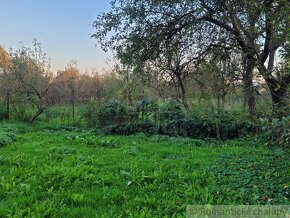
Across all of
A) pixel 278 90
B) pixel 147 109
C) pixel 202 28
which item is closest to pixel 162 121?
pixel 147 109

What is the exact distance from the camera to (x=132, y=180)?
14.7ft

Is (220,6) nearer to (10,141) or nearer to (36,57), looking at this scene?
(10,141)

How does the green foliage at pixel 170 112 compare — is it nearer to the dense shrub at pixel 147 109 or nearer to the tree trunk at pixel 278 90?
the dense shrub at pixel 147 109

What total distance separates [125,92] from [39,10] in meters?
5.80

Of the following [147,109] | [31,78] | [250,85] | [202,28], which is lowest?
[147,109]

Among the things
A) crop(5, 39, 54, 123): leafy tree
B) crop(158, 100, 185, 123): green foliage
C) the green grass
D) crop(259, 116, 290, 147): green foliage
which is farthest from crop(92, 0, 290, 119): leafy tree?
crop(5, 39, 54, 123): leafy tree

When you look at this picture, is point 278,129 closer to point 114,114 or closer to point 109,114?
point 114,114

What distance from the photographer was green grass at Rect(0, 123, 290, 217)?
139 inches

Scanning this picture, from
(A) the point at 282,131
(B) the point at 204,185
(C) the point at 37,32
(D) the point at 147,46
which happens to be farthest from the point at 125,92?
(A) the point at 282,131

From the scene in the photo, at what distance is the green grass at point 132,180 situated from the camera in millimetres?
3520

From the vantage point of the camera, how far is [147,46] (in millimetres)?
9398

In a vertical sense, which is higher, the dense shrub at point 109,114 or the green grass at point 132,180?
the dense shrub at point 109,114

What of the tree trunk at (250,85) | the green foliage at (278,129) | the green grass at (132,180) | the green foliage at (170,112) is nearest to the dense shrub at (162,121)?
the green foliage at (170,112)

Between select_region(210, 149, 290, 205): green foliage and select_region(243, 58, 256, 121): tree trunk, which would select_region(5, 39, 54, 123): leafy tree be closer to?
select_region(243, 58, 256, 121): tree trunk
